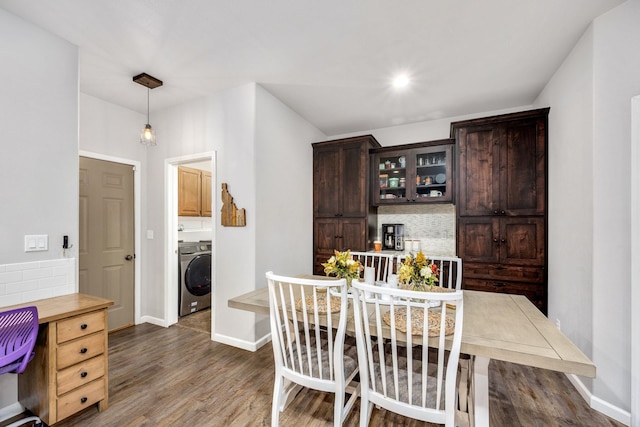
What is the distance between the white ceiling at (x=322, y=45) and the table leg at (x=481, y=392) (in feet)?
7.16

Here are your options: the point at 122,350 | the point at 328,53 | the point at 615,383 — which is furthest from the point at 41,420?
the point at 615,383

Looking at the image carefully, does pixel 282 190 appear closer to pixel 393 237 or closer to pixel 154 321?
pixel 393 237

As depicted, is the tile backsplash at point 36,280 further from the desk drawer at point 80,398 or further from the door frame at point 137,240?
the door frame at point 137,240

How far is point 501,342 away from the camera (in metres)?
1.28

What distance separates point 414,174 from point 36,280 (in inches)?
Answer: 149

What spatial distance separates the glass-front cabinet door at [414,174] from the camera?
3512mm

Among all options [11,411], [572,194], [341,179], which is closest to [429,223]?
[341,179]

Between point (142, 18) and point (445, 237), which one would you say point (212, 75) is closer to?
point (142, 18)

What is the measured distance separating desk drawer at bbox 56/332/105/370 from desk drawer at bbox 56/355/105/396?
1.4 inches

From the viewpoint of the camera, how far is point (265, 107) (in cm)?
307

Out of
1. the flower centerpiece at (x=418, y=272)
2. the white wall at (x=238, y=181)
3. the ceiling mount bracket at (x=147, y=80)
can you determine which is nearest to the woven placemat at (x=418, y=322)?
the flower centerpiece at (x=418, y=272)

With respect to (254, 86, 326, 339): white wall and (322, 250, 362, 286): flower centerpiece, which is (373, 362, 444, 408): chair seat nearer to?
(322, 250, 362, 286): flower centerpiece

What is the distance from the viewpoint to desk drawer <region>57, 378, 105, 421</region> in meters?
1.72

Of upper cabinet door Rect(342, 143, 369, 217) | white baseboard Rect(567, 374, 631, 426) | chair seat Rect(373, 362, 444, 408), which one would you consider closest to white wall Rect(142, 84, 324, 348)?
upper cabinet door Rect(342, 143, 369, 217)
